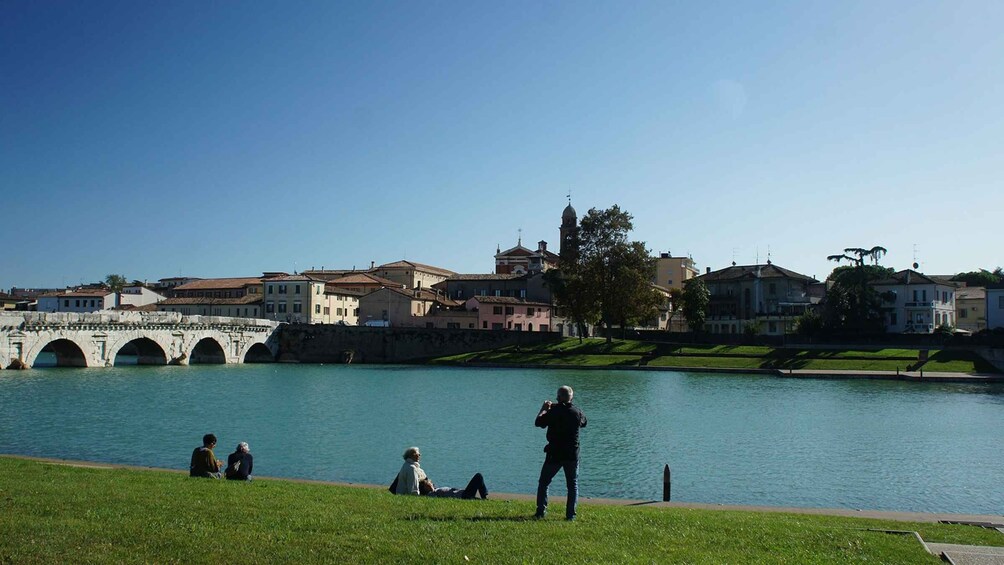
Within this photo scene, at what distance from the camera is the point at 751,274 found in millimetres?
106250

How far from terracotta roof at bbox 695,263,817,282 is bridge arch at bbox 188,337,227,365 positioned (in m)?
60.6

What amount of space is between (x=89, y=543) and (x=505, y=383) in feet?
160

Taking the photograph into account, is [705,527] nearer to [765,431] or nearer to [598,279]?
[765,431]

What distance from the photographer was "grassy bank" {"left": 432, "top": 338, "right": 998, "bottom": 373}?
223 ft

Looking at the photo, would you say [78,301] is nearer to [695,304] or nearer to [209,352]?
[209,352]

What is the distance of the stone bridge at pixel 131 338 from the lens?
59375 mm

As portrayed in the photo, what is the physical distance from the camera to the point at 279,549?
32.3ft

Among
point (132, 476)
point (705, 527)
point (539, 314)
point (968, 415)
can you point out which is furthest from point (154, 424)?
point (539, 314)

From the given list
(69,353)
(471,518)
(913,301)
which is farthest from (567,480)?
(913,301)

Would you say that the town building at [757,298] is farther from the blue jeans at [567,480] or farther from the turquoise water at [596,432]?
A: the blue jeans at [567,480]

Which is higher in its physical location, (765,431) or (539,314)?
(539,314)

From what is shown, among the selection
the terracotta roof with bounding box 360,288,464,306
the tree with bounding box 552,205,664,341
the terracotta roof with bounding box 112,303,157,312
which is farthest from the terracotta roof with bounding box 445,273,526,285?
the terracotta roof with bounding box 112,303,157,312

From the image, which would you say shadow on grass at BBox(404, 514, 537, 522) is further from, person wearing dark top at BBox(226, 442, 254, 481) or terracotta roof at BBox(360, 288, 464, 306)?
terracotta roof at BBox(360, 288, 464, 306)

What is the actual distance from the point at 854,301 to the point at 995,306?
14.4m
